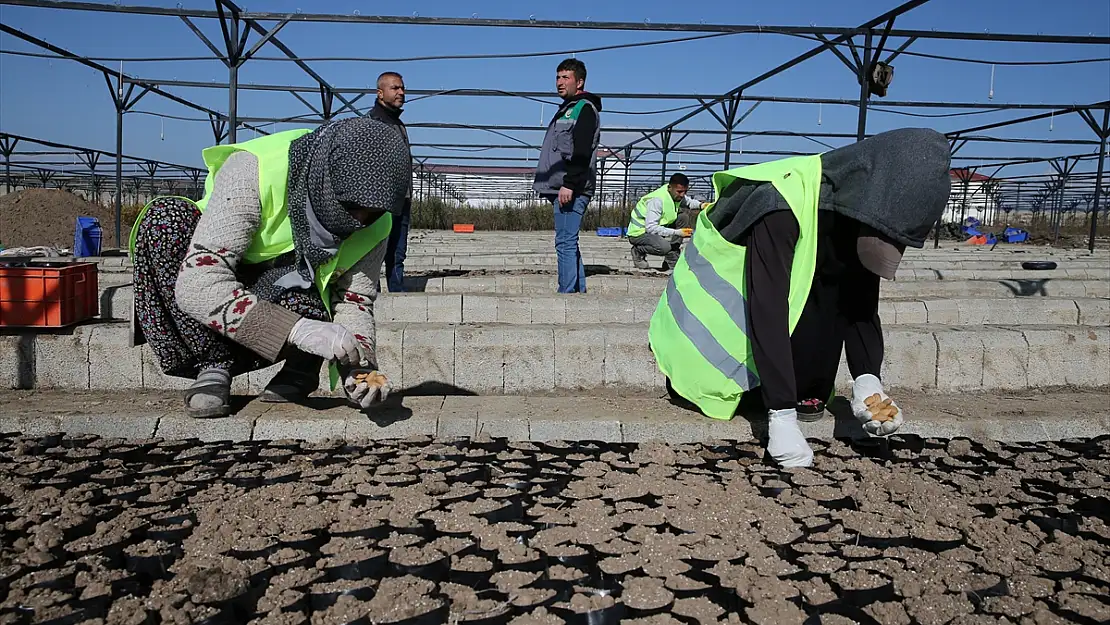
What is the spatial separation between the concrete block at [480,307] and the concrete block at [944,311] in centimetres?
263

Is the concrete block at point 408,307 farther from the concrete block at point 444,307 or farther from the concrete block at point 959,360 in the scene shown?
the concrete block at point 959,360

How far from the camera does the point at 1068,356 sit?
150 inches

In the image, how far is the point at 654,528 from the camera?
79.6 inches

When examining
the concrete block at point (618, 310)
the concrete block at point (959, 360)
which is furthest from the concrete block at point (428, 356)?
the concrete block at point (959, 360)

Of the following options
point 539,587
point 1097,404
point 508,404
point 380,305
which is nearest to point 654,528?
point 539,587

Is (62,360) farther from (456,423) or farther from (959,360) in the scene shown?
(959,360)

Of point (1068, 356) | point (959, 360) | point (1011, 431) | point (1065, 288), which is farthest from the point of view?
point (1065, 288)

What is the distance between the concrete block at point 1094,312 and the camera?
17.0ft

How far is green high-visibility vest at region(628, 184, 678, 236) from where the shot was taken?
8148mm

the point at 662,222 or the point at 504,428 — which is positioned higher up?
the point at 662,222

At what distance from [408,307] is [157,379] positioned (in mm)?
1696

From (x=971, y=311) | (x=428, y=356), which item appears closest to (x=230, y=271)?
(x=428, y=356)

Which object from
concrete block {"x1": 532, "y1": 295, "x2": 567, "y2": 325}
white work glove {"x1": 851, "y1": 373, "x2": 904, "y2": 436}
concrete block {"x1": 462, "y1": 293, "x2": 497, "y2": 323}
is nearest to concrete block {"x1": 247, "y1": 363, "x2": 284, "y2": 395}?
concrete block {"x1": 462, "y1": 293, "x2": 497, "y2": 323}

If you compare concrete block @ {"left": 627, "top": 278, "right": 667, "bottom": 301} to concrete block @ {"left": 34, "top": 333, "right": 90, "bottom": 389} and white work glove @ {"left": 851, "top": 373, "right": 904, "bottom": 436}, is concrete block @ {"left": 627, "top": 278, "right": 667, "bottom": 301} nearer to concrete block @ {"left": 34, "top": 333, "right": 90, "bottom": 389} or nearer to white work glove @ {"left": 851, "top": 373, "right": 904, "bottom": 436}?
white work glove @ {"left": 851, "top": 373, "right": 904, "bottom": 436}
